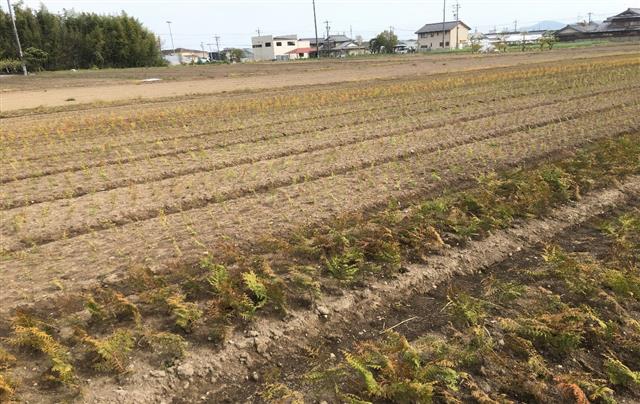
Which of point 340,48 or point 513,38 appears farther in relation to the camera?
point 513,38

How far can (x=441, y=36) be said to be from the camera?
102 meters

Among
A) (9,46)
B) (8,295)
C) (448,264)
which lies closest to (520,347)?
(448,264)

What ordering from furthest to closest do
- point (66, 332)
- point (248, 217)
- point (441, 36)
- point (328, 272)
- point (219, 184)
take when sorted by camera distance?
point (441, 36) → point (219, 184) → point (248, 217) → point (328, 272) → point (66, 332)

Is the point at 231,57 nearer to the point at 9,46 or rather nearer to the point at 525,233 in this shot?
the point at 9,46

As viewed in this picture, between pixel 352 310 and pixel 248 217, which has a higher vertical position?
pixel 248 217

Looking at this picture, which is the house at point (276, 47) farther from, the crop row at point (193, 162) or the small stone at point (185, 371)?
the small stone at point (185, 371)

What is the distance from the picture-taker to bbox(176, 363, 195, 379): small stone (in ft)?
11.9

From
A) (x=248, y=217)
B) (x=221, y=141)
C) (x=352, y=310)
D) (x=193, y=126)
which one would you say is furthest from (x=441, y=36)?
(x=352, y=310)

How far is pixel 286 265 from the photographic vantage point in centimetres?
517

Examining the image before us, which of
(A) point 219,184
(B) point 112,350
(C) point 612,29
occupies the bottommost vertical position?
(B) point 112,350

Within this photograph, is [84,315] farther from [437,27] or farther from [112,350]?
[437,27]

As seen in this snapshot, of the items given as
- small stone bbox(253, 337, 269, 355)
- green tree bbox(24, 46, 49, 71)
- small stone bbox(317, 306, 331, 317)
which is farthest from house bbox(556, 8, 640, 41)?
small stone bbox(253, 337, 269, 355)

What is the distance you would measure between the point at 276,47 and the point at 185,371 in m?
115

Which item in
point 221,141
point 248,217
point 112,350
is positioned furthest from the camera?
point 221,141
